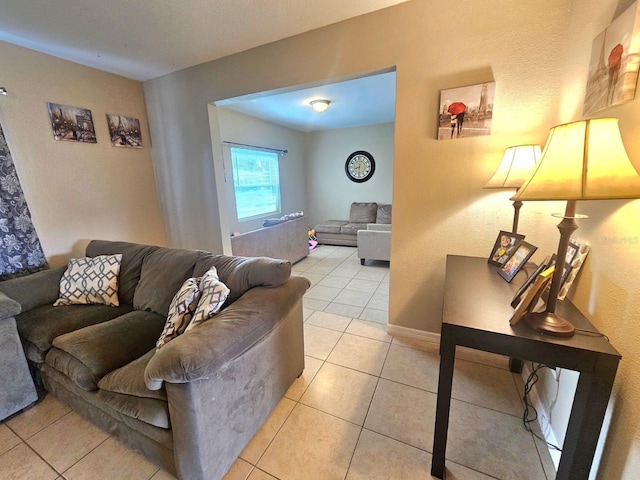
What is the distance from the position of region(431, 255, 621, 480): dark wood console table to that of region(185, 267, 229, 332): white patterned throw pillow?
40.0 inches

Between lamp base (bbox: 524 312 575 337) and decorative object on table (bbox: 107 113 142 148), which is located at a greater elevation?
decorative object on table (bbox: 107 113 142 148)

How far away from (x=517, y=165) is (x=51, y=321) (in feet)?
9.63

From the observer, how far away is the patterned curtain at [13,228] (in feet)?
6.43

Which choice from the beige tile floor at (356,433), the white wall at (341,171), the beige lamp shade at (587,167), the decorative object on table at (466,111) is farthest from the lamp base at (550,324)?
the white wall at (341,171)

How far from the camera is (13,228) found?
203cm

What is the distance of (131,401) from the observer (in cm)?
116

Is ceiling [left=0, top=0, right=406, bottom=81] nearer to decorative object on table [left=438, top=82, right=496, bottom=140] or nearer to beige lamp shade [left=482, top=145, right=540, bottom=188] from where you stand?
decorative object on table [left=438, top=82, right=496, bottom=140]

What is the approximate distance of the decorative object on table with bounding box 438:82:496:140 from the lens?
5.35 ft

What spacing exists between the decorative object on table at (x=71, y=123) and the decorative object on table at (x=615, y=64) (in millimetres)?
3615

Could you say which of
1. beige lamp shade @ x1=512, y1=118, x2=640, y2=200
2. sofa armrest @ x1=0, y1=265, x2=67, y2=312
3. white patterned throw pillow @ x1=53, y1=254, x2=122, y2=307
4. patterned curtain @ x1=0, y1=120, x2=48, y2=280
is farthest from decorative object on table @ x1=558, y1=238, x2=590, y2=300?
patterned curtain @ x1=0, y1=120, x2=48, y2=280

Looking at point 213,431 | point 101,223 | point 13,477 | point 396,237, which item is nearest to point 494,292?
point 396,237

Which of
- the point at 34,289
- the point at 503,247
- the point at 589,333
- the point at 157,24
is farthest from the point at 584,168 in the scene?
the point at 34,289

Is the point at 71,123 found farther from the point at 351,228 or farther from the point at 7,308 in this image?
the point at 351,228

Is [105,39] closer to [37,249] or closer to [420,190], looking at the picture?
[37,249]
